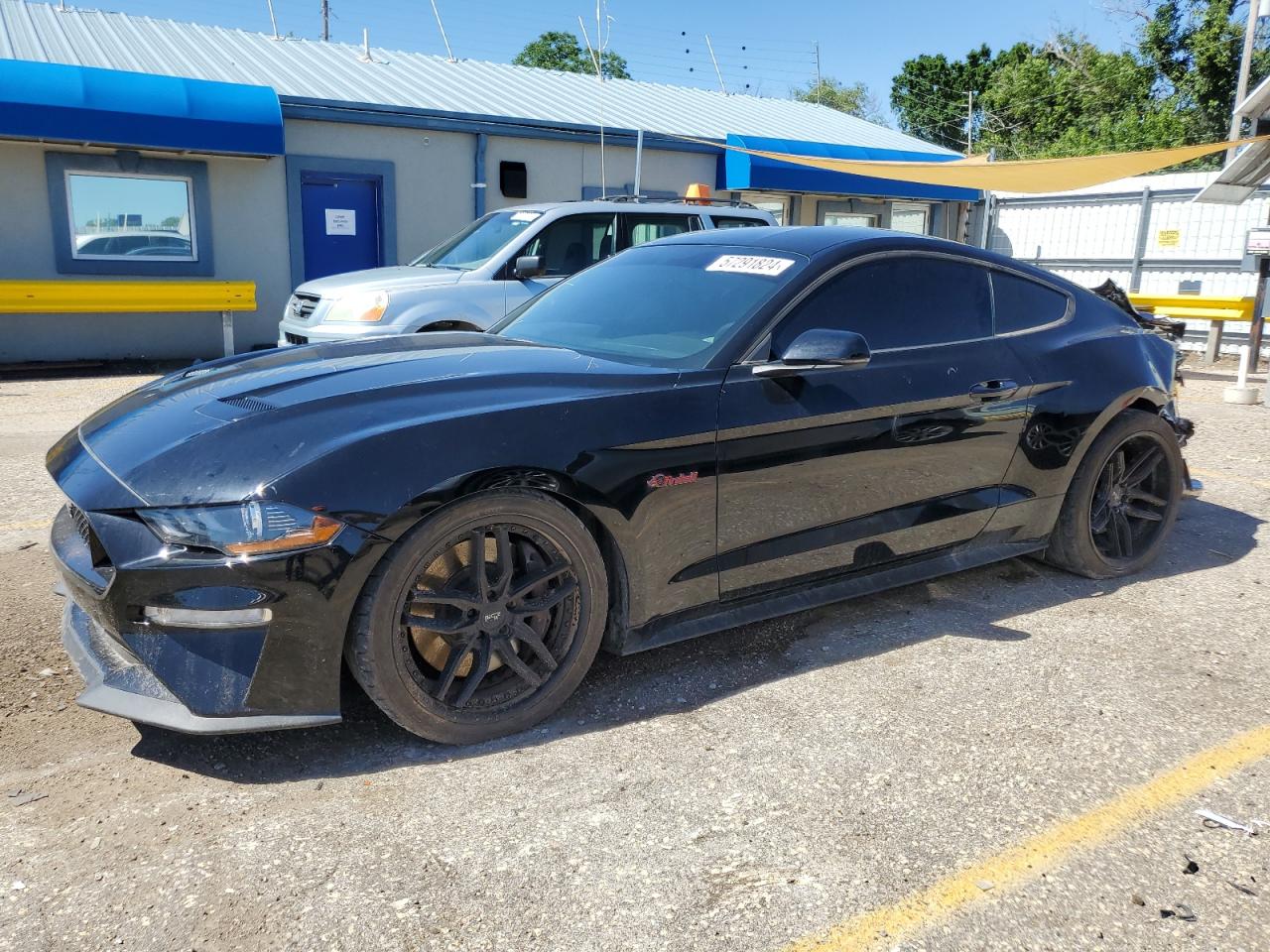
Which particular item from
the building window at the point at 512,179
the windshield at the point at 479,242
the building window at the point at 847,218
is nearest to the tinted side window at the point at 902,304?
the windshield at the point at 479,242

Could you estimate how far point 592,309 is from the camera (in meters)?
4.07

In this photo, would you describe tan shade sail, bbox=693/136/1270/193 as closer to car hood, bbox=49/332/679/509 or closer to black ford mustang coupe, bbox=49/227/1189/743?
black ford mustang coupe, bbox=49/227/1189/743

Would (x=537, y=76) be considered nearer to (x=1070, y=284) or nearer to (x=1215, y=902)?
(x=1070, y=284)

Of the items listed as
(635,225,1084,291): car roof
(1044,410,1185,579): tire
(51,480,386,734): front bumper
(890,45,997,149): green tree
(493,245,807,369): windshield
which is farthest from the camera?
(890,45,997,149): green tree

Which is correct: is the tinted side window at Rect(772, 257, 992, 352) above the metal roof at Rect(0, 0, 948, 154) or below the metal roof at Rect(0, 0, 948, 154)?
below

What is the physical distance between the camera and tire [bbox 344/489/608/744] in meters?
2.77

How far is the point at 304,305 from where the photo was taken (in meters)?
8.53

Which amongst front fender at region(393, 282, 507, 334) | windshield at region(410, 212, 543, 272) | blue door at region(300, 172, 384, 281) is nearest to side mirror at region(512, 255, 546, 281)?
front fender at region(393, 282, 507, 334)

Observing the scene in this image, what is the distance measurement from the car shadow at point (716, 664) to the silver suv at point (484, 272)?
3.90 m

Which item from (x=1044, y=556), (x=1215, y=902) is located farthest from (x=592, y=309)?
(x=1215, y=902)

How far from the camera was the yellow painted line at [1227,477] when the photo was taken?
22.2 ft

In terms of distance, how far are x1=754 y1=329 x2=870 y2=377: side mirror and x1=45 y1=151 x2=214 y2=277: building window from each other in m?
11.7

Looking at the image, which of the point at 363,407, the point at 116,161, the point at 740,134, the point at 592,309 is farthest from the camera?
the point at 740,134

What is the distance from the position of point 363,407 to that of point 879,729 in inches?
75.8
